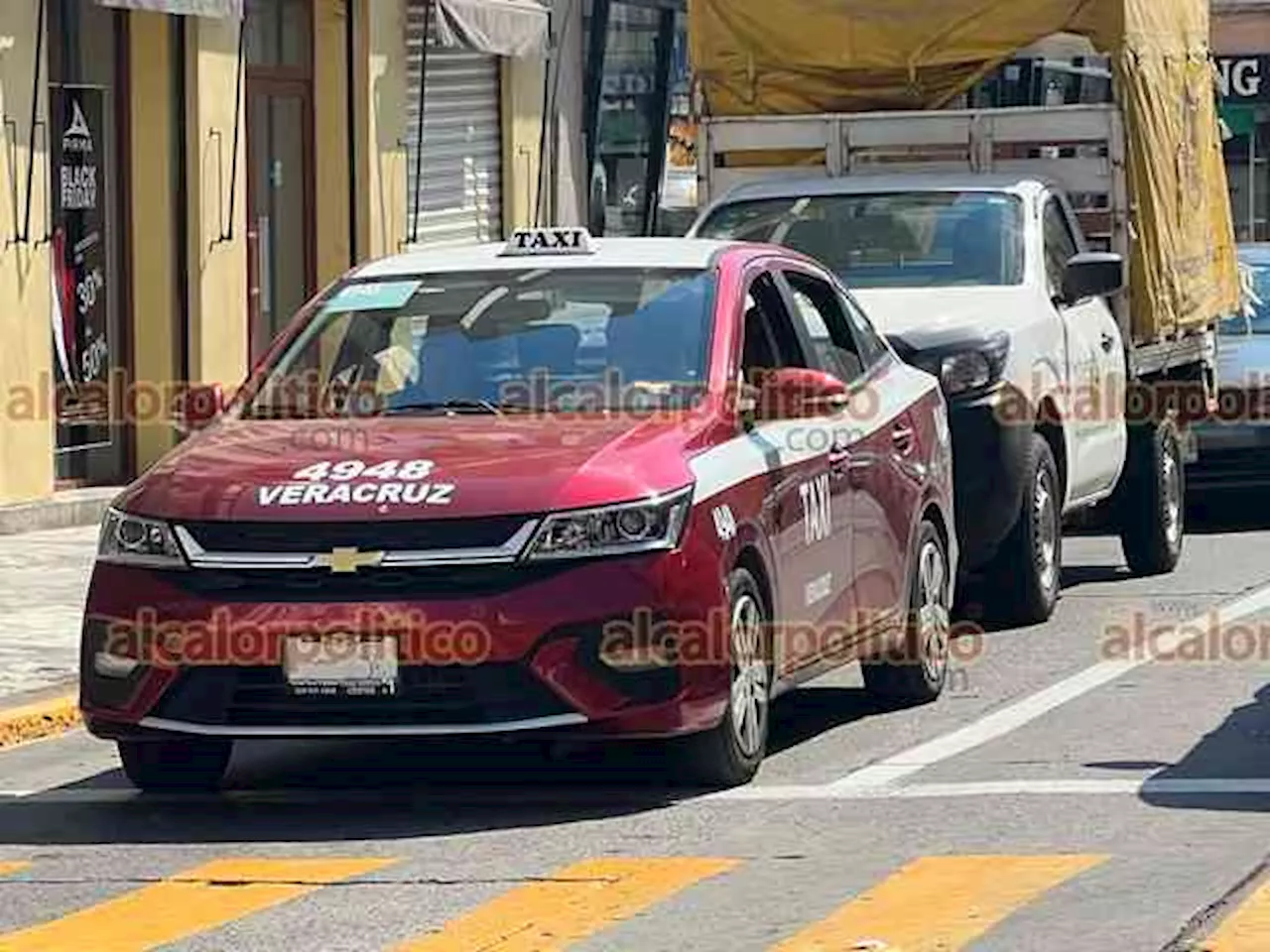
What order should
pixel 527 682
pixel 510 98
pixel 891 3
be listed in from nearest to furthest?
pixel 527 682
pixel 891 3
pixel 510 98

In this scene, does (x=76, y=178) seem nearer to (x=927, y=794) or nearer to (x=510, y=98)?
(x=510, y=98)

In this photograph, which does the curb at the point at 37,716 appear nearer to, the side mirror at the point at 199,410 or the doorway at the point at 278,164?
the side mirror at the point at 199,410

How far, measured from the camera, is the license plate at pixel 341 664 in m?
8.92

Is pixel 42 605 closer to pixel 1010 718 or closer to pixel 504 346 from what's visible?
pixel 504 346

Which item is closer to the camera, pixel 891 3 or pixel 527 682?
pixel 527 682

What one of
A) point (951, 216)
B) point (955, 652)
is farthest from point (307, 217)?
point (955, 652)

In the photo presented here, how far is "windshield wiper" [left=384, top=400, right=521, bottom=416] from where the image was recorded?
9.84m

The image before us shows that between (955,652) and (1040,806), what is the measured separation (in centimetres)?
381

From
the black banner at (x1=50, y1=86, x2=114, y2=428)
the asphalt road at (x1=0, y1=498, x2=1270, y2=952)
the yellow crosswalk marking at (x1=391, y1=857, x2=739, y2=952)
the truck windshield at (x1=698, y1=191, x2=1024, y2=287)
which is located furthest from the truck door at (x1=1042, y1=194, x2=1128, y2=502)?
the black banner at (x1=50, y1=86, x2=114, y2=428)

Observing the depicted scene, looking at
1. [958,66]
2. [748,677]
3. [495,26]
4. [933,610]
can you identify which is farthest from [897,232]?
[495,26]

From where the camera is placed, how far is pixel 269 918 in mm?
7820

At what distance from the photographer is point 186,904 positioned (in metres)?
8.08

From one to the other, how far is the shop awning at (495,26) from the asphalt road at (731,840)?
11086mm

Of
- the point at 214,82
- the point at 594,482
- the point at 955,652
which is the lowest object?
the point at 955,652
